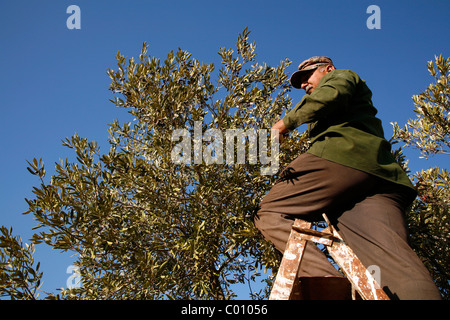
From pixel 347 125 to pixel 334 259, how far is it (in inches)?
60.8

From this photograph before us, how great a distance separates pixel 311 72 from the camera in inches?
185

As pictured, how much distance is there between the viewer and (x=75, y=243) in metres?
4.29

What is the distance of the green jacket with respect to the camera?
3473 millimetres

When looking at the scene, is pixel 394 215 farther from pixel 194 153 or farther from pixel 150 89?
pixel 150 89

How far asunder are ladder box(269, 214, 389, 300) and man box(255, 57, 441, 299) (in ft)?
1.18

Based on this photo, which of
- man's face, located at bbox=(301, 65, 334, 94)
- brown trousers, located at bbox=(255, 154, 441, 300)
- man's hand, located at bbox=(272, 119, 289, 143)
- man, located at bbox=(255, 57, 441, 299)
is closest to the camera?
brown trousers, located at bbox=(255, 154, 441, 300)

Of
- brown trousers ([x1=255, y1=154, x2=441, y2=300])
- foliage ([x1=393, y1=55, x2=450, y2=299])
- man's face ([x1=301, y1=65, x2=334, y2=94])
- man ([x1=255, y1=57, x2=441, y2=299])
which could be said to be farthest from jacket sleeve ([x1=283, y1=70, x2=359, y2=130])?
foliage ([x1=393, y1=55, x2=450, y2=299])

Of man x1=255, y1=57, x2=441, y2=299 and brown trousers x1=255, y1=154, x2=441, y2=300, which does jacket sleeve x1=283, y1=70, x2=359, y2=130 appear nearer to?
man x1=255, y1=57, x2=441, y2=299

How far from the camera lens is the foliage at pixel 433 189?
5562 mm

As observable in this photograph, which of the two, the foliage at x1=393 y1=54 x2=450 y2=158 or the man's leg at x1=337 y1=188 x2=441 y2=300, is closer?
the man's leg at x1=337 y1=188 x2=441 y2=300

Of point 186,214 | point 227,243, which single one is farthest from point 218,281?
point 186,214

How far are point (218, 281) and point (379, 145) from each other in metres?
2.94

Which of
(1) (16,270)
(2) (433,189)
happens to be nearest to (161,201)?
(1) (16,270)

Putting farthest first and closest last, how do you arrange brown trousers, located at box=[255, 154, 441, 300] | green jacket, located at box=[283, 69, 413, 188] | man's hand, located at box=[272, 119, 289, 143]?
man's hand, located at box=[272, 119, 289, 143], green jacket, located at box=[283, 69, 413, 188], brown trousers, located at box=[255, 154, 441, 300]
